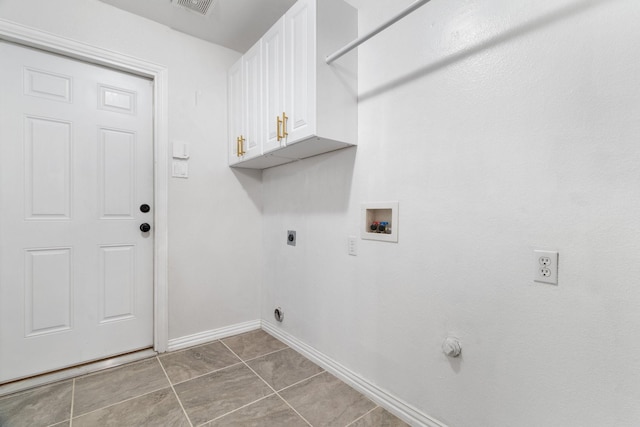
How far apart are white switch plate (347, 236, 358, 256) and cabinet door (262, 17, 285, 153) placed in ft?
2.42

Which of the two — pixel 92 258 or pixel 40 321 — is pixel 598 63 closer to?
pixel 92 258

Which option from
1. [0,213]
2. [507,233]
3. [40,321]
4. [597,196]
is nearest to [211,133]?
[0,213]

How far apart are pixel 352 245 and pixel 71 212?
1.90 meters

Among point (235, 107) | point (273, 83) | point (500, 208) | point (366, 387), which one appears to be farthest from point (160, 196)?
point (500, 208)

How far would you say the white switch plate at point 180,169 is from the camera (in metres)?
2.27

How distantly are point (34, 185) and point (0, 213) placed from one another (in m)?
0.23

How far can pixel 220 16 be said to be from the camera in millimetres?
2107

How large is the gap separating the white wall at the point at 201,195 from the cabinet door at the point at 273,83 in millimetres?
682

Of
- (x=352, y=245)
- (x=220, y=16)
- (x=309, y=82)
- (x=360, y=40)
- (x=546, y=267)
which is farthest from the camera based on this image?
(x=220, y=16)

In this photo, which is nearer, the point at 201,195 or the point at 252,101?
the point at 252,101

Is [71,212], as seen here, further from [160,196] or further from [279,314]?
[279,314]

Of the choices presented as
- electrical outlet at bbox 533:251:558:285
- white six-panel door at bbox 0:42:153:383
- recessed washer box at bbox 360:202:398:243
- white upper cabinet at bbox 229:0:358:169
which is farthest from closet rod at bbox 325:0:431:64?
white six-panel door at bbox 0:42:153:383

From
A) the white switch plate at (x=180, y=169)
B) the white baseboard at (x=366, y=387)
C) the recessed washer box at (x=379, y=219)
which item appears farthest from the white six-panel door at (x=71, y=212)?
the recessed washer box at (x=379, y=219)

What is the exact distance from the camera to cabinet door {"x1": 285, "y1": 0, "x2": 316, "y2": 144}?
5.21 ft
